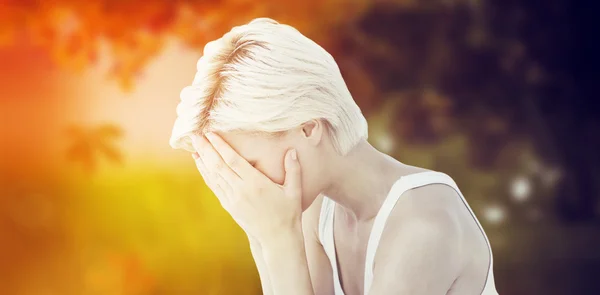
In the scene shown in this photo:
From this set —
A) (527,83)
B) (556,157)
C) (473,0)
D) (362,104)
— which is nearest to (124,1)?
(362,104)

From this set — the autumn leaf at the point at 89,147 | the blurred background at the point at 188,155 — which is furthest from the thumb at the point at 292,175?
the autumn leaf at the point at 89,147

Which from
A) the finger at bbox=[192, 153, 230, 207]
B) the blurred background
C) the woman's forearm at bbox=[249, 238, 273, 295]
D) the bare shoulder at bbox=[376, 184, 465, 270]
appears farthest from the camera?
the blurred background

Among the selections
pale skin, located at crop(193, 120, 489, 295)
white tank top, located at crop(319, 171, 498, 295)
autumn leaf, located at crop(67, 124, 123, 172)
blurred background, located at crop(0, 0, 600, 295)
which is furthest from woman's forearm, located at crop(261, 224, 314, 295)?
autumn leaf, located at crop(67, 124, 123, 172)

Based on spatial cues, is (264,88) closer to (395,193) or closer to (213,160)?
(213,160)

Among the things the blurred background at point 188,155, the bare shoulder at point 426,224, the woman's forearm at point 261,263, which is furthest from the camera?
the blurred background at point 188,155

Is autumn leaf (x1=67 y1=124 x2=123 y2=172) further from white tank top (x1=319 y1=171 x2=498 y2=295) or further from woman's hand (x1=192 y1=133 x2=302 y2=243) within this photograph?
white tank top (x1=319 y1=171 x2=498 y2=295)

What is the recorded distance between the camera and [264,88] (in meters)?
0.97

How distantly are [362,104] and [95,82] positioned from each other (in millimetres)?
891

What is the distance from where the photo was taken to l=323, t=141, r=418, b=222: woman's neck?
3.55 feet

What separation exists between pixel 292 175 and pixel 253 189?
0.07m

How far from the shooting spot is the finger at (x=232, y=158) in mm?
1008

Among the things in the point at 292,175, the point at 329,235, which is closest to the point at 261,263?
the point at 329,235

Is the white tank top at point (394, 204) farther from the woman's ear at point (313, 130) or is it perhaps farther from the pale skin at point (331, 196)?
the woman's ear at point (313, 130)

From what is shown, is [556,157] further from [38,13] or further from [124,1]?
[38,13]
